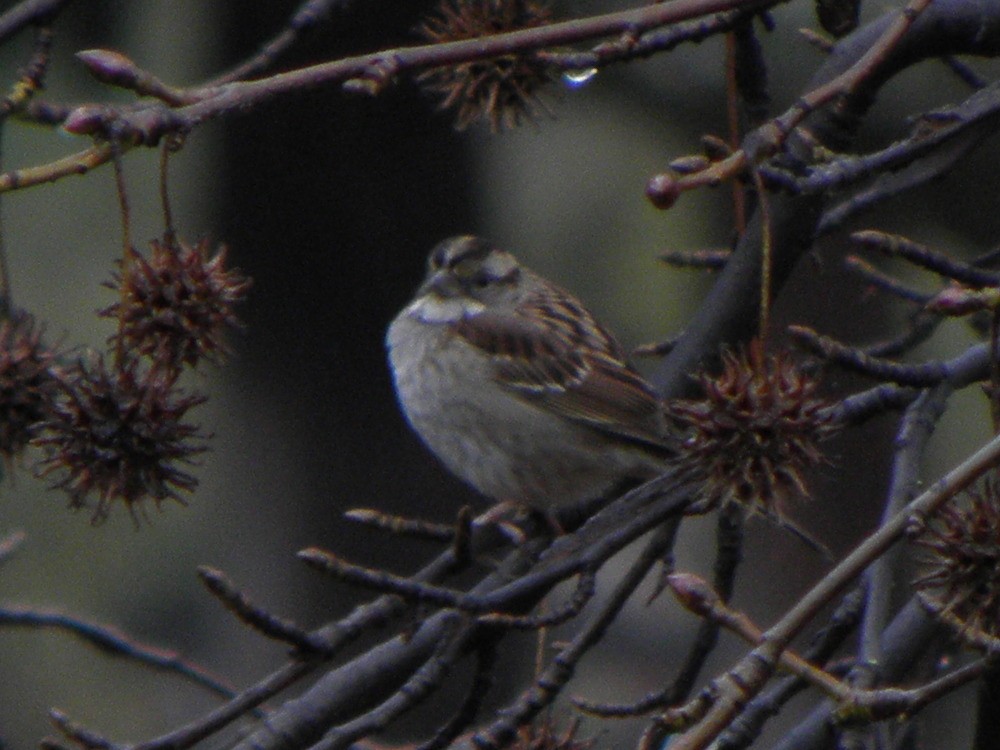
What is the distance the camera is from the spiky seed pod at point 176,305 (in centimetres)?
204

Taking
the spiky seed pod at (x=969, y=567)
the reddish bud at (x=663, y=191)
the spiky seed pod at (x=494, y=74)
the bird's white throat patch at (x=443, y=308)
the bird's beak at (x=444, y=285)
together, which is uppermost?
the bird's beak at (x=444, y=285)

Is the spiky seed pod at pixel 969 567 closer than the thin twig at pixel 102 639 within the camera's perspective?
Yes

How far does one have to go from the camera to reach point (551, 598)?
597 centimetres

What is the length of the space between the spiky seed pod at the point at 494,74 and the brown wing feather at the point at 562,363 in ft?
3.65

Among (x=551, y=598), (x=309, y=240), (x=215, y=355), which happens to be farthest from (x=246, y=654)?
(x=215, y=355)

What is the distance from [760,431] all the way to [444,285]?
2.11 m

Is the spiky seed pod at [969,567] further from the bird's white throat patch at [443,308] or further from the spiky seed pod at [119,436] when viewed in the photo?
the bird's white throat patch at [443,308]

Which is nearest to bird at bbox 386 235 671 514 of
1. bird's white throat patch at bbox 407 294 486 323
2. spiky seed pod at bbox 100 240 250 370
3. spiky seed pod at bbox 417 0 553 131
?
bird's white throat patch at bbox 407 294 486 323

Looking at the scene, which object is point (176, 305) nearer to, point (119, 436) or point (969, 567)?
point (119, 436)

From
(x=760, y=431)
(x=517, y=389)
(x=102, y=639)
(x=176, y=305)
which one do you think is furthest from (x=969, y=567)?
(x=517, y=389)

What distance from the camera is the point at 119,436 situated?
199 centimetres

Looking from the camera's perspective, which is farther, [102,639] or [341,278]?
[341,278]

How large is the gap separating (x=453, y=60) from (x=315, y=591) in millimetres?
3982

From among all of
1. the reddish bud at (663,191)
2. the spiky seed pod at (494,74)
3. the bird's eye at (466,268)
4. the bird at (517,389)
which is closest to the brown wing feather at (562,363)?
the bird at (517,389)
